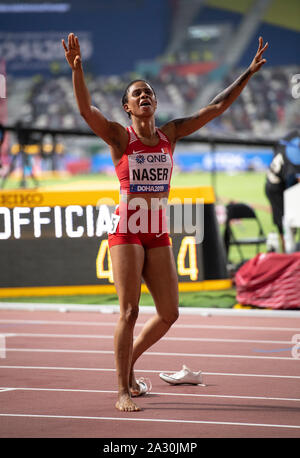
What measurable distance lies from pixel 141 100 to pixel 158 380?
2329 mm

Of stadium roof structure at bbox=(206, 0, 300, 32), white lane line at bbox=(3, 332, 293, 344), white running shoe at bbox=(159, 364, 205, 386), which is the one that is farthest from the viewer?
stadium roof structure at bbox=(206, 0, 300, 32)

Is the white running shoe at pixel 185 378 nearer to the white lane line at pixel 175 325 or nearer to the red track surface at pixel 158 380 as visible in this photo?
the red track surface at pixel 158 380

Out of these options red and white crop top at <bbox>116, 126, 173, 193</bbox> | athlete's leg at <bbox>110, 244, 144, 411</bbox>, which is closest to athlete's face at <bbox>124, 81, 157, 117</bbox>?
red and white crop top at <bbox>116, 126, 173, 193</bbox>

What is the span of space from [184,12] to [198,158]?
74.4ft

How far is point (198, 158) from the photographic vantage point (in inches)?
1967

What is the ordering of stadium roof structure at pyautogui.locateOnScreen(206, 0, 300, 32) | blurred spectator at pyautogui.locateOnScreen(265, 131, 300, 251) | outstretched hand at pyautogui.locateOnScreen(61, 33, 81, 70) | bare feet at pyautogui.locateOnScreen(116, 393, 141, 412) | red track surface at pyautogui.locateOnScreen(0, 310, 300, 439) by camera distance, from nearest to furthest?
red track surface at pyautogui.locateOnScreen(0, 310, 300, 439), outstretched hand at pyautogui.locateOnScreen(61, 33, 81, 70), bare feet at pyautogui.locateOnScreen(116, 393, 141, 412), blurred spectator at pyautogui.locateOnScreen(265, 131, 300, 251), stadium roof structure at pyautogui.locateOnScreen(206, 0, 300, 32)

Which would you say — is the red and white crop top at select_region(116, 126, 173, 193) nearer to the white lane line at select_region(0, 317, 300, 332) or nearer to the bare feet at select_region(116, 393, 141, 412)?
the bare feet at select_region(116, 393, 141, 412)

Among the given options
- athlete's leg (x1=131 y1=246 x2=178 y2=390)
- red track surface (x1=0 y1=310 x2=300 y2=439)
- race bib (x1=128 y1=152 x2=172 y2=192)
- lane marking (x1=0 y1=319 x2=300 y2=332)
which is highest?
race bib (x1=128 y1=152 x2=172 y2=192)

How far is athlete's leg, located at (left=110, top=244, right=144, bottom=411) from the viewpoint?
5363mm

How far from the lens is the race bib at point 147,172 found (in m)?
5.42

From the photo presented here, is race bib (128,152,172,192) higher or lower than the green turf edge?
higher

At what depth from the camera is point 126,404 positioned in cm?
534

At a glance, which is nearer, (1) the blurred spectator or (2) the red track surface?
(2) the red track surface

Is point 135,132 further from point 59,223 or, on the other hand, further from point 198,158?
point 198,158
